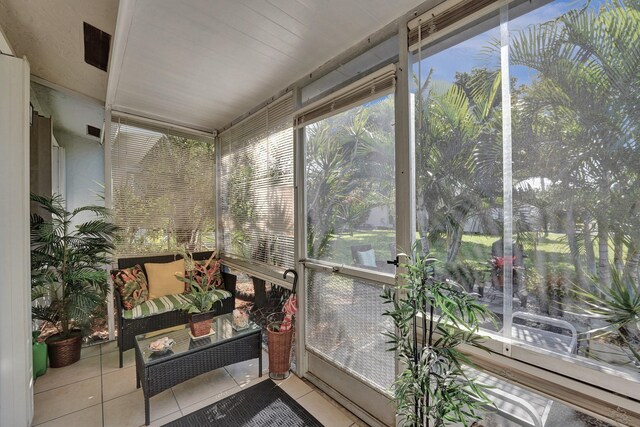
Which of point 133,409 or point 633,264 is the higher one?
point 633,264

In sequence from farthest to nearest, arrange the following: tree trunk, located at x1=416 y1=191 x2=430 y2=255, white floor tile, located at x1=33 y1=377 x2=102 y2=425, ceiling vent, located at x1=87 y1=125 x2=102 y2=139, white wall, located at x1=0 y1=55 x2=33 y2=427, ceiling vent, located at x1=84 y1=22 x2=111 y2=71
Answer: ceiling vent, located at x1=87 y1=125 x2=102 y2=139
ceiling vent, located at x1=84 y1=22 x2=111 y2=71
white floor tile, located at x1=33 y1=377 x2=102 y2=425
white wall, located at x1=0 y1=55 x2=33 y2=427
tree trunk, located at x1=416 y1=191 x2=430 y2=255

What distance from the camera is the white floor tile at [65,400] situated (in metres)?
2.02

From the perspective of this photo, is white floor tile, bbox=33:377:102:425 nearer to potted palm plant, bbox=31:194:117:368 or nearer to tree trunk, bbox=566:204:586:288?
potted palm plant, bbox=31:194:117:368

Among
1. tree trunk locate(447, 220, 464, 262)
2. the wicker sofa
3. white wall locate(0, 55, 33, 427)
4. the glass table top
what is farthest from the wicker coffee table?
tree trunk locate(447, 220, 464, 262)

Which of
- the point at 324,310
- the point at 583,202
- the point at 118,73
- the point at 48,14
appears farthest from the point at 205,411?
the point at 48,14

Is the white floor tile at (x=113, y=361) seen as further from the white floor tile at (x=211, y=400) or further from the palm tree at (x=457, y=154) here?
the palm tree at (x=457, y=154)

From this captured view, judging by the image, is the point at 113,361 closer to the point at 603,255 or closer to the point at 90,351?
the point at 90,351

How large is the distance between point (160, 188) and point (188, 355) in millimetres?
2274

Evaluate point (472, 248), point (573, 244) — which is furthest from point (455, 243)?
point (573, 244)

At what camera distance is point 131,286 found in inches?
115

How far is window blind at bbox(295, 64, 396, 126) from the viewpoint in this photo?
1.73m

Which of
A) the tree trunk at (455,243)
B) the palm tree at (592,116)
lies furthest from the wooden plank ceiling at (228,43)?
the tree trunk at (455,243)

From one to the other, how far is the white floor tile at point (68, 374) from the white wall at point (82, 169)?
5.10 feet

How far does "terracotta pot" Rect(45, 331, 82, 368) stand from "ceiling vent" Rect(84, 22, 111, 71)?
269 cm
